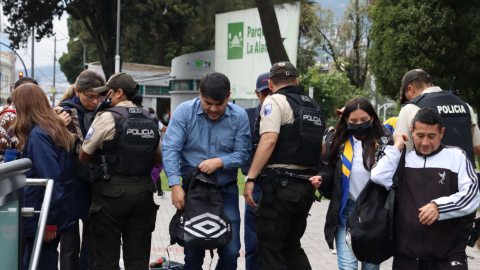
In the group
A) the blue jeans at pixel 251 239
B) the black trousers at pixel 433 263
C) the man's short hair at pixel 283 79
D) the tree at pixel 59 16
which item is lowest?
the blue jeans at pixel 251 239

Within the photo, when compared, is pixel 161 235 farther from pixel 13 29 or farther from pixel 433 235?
pixel 13 29

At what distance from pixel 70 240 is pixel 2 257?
2.17 metres

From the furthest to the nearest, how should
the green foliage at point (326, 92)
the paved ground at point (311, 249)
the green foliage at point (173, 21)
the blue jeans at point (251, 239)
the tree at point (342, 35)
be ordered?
the tree at point (342, 35) → the green foliage at point (326, 92) → the green foliage at point (173, 21) → the paved ground at point (311, 249) → the blue jeans at point (251, 239)

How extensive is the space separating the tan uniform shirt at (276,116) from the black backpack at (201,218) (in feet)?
1.91

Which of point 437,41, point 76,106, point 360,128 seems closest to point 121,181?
point 76,106

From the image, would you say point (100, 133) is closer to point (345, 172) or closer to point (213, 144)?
point (213, 144)

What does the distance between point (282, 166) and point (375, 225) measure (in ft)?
2.87

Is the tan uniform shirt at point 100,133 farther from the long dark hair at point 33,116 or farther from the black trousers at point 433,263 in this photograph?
the black trousers at point 433,263

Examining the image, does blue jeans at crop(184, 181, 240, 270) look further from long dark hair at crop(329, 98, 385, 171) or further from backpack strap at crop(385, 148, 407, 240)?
backpack strap at crop(385, 148, 407, 240)

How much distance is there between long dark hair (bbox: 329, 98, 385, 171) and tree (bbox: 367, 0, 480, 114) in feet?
42.6

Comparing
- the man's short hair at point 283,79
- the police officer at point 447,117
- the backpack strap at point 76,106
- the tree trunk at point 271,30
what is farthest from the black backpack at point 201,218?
the tree trunk at point 271,30

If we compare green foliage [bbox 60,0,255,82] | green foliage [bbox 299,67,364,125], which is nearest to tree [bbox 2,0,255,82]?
green foliage [bbox 60,0,255,82]

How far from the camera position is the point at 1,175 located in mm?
2162

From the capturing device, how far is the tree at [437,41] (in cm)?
1585
